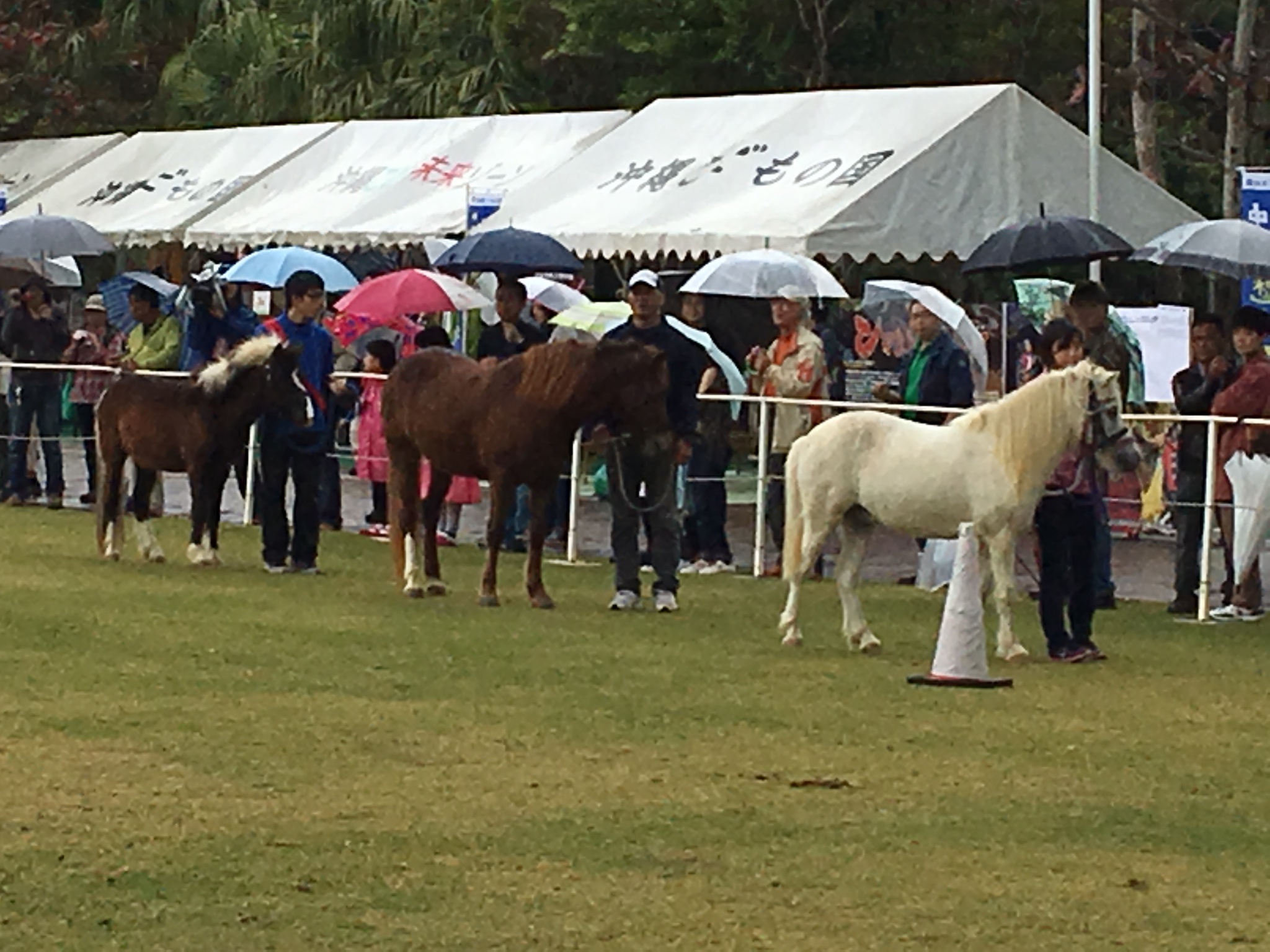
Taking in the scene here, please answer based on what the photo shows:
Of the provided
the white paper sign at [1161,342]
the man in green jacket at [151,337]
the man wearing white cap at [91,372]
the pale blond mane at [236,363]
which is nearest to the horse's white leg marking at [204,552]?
the pale blond mane at [236,363]

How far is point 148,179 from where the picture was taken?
32.9 meters

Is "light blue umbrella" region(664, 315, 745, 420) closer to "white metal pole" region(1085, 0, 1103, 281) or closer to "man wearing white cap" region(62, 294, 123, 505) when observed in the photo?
"white metal pole" region(1085, 0, 1103, 281)

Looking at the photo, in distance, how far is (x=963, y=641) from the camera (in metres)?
13.3

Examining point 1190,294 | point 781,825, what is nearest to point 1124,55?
point 1190,294

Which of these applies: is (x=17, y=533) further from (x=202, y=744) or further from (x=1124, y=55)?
(x=1124, y=55)

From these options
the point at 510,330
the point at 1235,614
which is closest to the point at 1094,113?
the point at 510,330

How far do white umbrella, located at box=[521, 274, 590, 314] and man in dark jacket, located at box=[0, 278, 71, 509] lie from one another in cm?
430

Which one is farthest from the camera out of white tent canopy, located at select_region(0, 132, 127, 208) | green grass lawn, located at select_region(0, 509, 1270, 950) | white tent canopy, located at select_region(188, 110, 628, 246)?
white tent canopy, located at select_region(0, 132, 127, 208)

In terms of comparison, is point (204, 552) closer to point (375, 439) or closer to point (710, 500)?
point (710, 500)

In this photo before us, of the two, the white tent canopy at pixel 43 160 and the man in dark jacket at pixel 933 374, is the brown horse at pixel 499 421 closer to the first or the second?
the man in dark jacket at pixel 933 374

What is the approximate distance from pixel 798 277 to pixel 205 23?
27.1m

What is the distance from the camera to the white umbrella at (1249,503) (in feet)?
55.6

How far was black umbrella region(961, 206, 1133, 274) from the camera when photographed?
758 inches

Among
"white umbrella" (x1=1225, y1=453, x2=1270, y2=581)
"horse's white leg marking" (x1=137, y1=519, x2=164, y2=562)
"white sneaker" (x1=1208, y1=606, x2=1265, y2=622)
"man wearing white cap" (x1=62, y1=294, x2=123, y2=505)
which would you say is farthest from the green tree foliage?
"horse's white leg marking" (x1=137, y1=519, x2=164, y2=562)
